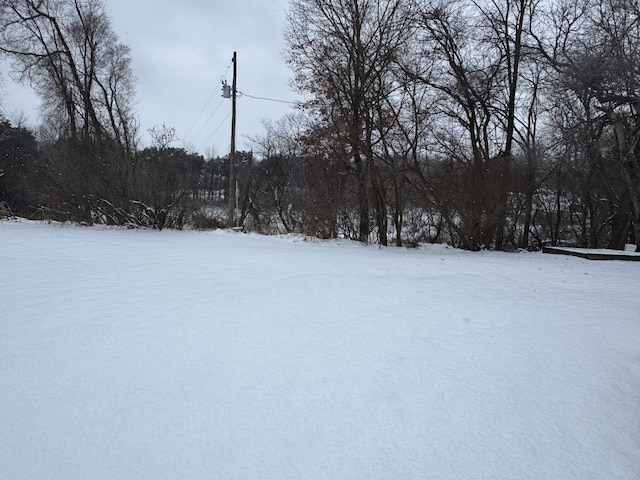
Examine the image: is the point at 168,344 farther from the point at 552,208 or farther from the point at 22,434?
the point at 552,208

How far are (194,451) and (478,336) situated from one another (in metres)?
1.90

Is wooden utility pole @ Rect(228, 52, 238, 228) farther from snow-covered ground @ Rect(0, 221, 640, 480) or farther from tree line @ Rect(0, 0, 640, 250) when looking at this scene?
snow-covered ground @ Rect(0, 221, 640, 480)

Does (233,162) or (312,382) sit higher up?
(233,162)

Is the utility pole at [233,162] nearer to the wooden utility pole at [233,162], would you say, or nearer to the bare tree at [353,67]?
the wooden utility pole at [233,162]

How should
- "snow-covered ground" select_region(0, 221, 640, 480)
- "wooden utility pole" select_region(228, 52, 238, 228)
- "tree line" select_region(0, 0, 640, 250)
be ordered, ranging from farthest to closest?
"wooden utility pole" select_region(228, 52, 238, 228) < "tree line" select_region(0, 0, 640, 250) < "snow-covered ground" select_region(0, 221, 640, 480)

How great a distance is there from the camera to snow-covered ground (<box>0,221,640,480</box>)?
1.35 m

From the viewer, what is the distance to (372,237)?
1045 cm

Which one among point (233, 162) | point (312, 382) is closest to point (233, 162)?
point (233, 162)

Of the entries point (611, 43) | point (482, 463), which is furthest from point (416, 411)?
point (611, 43)

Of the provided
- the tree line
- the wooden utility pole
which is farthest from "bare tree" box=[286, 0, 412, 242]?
the wooden utility pole

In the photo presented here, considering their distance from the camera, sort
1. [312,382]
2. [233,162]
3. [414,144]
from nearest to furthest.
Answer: [312,382] → [414,144] → [233,162]

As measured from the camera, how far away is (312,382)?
185 centimetres

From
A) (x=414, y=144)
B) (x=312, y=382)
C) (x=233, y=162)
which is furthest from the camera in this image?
(x=233, y=162)

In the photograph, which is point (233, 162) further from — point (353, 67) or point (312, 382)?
point (312, 382)
